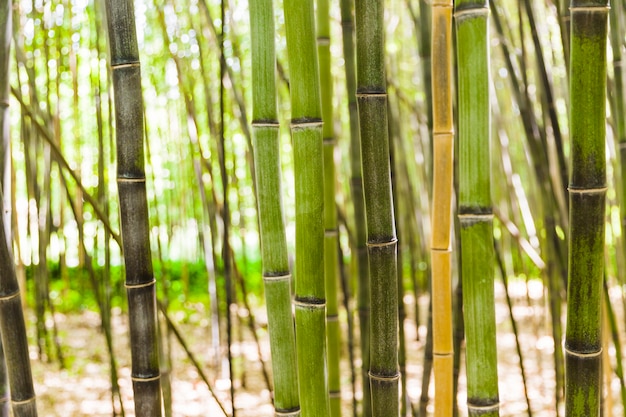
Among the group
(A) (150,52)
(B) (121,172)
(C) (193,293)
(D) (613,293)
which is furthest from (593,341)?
(C) (193,293)

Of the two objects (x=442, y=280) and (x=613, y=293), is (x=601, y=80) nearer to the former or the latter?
(x=442, y=280)

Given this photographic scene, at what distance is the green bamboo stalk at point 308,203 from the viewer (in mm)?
703

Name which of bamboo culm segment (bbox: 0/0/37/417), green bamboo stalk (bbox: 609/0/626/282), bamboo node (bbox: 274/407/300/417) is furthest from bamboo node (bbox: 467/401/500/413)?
bamboo culm segment (bbox: 0/0/37/417)

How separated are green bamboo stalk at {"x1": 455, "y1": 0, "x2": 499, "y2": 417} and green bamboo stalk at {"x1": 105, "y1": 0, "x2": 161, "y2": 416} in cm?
38

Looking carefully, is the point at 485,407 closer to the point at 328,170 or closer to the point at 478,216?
the point at 478,216

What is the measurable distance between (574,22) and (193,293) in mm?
4307

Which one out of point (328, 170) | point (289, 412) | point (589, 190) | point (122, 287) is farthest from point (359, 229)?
point (122, 287)

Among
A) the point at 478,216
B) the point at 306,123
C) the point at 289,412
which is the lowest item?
the point at 289,412

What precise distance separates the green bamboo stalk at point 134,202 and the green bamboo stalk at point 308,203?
0.61ft

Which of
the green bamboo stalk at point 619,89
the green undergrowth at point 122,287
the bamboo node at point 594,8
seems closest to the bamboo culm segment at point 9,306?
the bamboo node at point 594,8

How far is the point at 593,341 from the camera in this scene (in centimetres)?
65

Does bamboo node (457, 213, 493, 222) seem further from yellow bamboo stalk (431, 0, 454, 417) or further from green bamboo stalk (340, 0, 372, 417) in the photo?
green bamboo stalk (340, 0, 372, 417)

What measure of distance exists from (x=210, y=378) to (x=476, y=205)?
6.73 feet

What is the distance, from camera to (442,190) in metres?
0.78
